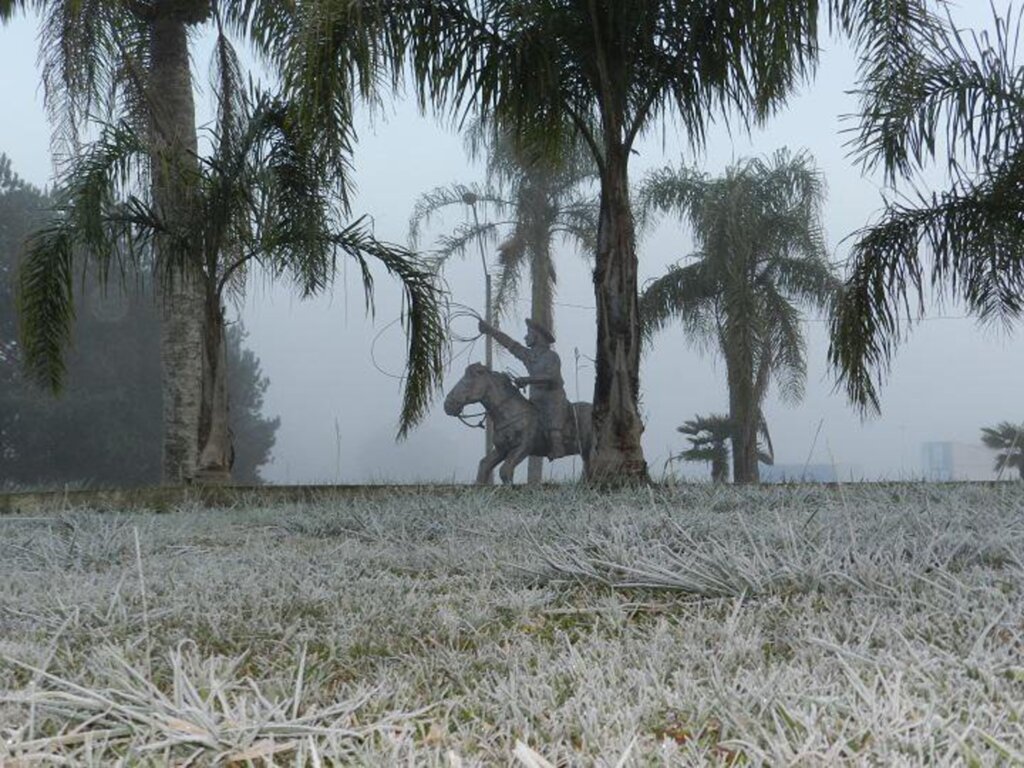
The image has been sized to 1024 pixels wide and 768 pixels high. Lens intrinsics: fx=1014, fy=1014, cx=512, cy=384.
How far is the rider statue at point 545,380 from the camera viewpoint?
37.0ft

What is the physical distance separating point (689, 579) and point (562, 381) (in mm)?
9171

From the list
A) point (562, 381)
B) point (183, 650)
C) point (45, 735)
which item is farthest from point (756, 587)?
point (562, 381)

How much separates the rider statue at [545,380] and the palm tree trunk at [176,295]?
11.4 feet

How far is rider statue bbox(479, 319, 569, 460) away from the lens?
11.3 m

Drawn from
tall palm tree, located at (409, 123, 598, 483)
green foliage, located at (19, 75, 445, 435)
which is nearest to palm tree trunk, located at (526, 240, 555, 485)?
tall palm tree, located at (409, 123, 598, 483)

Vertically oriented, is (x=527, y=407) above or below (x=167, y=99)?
below

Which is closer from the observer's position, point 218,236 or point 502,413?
point 218,236

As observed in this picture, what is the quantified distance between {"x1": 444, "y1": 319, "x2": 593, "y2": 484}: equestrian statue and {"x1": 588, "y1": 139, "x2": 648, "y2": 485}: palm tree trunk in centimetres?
294

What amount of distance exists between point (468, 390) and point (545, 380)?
104 cm

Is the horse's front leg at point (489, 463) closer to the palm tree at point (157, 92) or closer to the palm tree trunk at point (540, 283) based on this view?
the palm tree at point (157, 92)

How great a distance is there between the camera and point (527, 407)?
11070 millimetres

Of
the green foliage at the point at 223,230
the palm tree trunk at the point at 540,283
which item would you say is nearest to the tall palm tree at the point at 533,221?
the palm tree trunk at the point at 540,283

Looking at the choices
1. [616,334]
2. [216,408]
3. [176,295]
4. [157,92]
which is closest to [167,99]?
[157,92]

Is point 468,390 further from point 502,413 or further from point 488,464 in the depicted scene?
point 488,464
